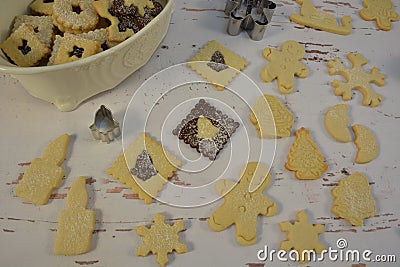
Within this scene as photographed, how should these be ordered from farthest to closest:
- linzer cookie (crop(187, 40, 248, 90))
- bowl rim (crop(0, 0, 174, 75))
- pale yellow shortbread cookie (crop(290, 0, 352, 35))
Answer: pale yellow shortbread cookie (crop(290, 0, 352, 35)) → linzer cookie (crop(187, 40, 248, 90)) → bowl rim (crop(0, 0, 174, 75))

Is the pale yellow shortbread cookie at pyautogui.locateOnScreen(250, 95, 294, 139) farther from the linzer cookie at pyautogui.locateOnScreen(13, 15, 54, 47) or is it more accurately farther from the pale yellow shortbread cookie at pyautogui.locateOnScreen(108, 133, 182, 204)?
the linzer cookie at pyautogui.locateOnScreen(13, 15, 54, 47)

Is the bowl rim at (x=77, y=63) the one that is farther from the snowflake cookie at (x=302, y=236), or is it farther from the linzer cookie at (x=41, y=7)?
the snowflake cookie at (x=302, y=236)

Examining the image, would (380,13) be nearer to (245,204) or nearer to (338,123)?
(338,123)

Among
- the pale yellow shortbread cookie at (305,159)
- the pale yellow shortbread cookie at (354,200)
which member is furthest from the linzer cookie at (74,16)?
the pale yellow shortbread cookie at (354,200)

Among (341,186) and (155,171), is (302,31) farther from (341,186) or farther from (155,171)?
(155,171)

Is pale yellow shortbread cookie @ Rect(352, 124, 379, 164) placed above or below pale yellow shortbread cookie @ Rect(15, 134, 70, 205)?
above

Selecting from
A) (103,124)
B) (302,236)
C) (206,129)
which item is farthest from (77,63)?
(302,236)

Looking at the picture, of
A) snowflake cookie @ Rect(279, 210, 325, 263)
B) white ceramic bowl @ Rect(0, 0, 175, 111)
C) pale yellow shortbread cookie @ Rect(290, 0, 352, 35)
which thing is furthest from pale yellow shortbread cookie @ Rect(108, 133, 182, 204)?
pale yellow shortbread cookie @ Rect(290, 0, 352, 35)
